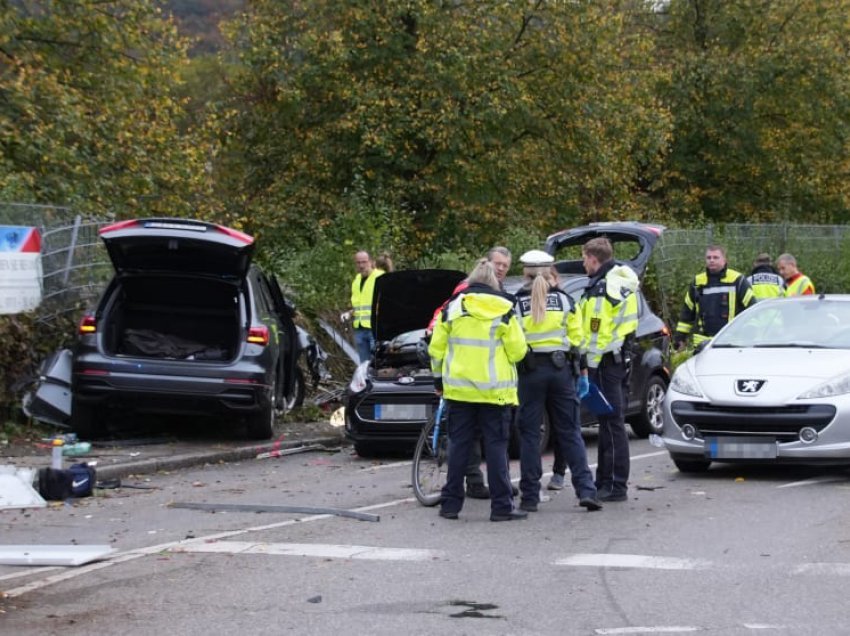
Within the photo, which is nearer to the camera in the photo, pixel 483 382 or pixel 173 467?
pixel 483 382

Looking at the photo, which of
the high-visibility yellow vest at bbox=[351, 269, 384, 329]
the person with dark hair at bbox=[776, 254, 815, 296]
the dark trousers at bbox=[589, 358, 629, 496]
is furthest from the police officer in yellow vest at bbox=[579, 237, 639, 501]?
the high-visibility yellow vest at bbox=[351, 269, 384, 329]

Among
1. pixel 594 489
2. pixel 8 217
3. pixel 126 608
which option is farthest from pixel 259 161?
pixel 126 608

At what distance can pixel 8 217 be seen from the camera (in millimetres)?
14695

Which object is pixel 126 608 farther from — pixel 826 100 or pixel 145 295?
pixel 826 100

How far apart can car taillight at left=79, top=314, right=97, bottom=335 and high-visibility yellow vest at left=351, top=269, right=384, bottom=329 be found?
4.48 meters

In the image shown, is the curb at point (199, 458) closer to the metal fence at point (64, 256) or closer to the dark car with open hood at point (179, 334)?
the dark car with open hood at point (179, 334)

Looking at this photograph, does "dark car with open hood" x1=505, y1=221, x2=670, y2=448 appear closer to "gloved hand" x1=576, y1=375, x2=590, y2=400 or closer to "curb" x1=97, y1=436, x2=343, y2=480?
"curb" x1=97, y1=436, x2=343, y2=480

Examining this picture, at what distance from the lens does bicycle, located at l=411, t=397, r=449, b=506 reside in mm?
10344

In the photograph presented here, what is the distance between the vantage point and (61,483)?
10773mm

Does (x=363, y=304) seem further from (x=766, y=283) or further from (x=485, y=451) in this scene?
(x=485, y=451)

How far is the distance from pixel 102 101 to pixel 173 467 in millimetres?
9655

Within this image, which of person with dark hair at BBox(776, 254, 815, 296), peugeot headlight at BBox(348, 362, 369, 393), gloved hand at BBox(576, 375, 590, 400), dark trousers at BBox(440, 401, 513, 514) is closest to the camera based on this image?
dark trousers at BBox(440, 401, 513, 514)

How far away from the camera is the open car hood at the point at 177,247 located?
1318 centimetres

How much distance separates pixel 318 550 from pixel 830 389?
4750mm
